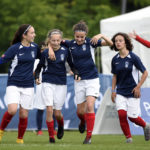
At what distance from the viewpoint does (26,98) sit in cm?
1044

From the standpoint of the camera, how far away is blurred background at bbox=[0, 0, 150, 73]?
29.8 meters

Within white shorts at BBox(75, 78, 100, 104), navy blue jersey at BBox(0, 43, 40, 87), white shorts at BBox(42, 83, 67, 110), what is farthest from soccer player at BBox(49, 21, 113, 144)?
navy blue jersey at BBox(0, 43, 40, 87)

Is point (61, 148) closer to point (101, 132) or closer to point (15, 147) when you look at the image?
point (15, 147)

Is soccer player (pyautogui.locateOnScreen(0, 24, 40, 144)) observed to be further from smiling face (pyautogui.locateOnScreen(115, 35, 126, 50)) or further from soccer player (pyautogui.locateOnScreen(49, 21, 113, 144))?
smiling face (pyautogui.locateOnScreen(115, 35, 126, 50))

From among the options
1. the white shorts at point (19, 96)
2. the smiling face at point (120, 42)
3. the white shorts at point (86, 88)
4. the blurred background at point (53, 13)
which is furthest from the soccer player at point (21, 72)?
the blurred background at point (53, 13)

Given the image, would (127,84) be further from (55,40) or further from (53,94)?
(55,40)

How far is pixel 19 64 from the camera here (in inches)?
407

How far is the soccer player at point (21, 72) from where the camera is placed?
10289 mm

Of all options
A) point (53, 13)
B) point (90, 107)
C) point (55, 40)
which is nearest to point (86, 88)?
point (90, 107)

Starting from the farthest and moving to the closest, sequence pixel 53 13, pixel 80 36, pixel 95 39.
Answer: pixel 53 13 → pixel 80 36 → pixel 95 39

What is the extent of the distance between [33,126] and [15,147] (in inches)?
248

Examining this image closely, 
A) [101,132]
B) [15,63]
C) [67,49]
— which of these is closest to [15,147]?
[15,63]

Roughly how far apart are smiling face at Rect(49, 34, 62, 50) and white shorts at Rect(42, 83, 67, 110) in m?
0.71

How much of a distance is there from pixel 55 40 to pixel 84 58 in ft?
2.14
